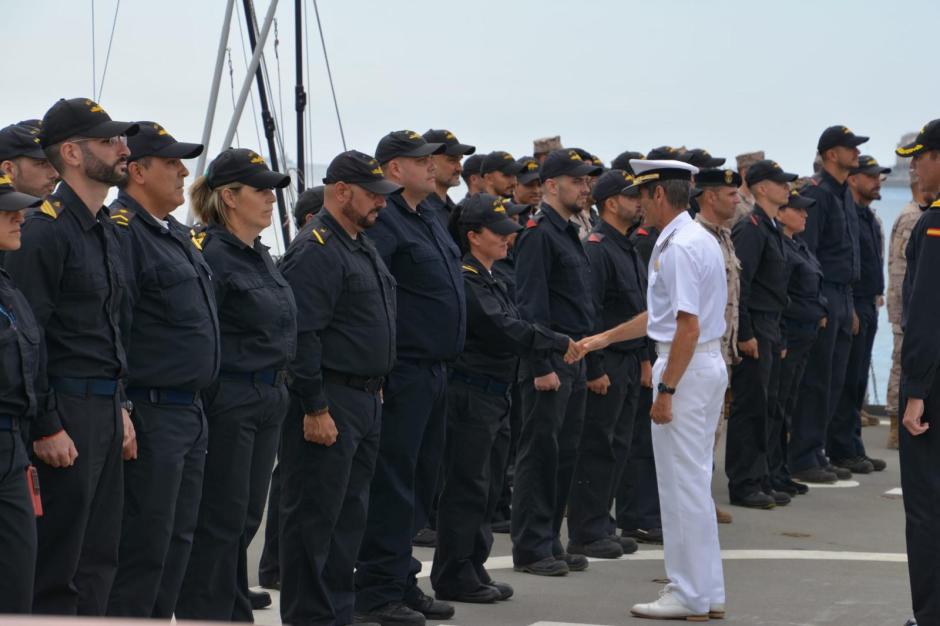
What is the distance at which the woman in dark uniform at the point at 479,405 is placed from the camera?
7156 millimetres

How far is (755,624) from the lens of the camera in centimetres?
687

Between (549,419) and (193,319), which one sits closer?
(193,319)

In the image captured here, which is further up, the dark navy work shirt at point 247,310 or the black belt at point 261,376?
the dark navy work shirt at point 247,310

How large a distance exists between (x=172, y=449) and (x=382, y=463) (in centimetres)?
151

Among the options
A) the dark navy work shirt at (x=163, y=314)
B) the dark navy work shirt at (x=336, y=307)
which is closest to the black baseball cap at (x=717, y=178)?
the dark navy work shirt at (x=336, y=307)

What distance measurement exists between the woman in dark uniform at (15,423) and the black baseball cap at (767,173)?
246 inches

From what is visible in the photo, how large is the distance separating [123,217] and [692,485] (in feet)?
9.50

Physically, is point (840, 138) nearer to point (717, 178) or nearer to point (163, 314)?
point (717, 178)

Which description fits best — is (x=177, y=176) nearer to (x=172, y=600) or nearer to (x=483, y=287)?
(x=172, y=600)

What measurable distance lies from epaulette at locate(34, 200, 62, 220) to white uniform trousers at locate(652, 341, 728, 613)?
9.72ft

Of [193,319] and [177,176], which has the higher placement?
[177,176]

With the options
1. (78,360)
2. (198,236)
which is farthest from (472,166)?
(78,360)

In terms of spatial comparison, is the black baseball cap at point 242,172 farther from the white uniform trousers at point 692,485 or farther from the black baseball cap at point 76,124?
the white uniform trousers at point 692,485

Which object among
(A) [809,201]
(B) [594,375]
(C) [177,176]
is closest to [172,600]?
(C) [177,176]
